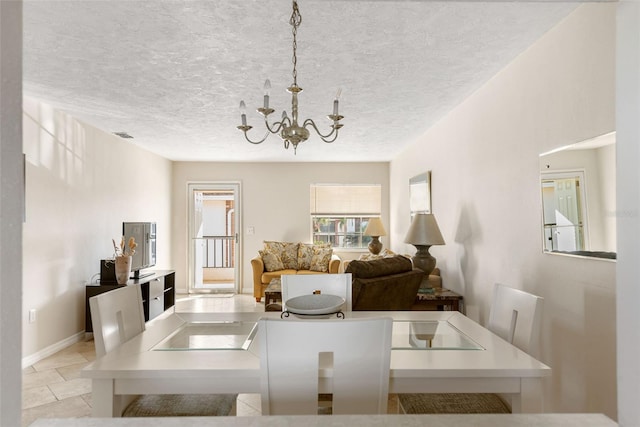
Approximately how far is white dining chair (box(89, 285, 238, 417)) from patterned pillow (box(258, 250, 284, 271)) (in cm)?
441

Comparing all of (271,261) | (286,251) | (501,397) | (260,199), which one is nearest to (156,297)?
(271,261)

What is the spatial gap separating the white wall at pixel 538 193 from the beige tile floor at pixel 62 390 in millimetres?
1166

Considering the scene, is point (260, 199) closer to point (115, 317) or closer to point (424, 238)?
→ point (424, 238)

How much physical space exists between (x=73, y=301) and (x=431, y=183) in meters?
4.20

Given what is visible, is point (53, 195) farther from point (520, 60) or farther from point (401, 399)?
point (520, 60)

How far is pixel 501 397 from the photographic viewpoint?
1777mm

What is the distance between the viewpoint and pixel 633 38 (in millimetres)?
852

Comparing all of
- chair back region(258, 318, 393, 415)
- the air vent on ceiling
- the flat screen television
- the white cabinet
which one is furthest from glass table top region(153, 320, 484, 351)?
the air vent on ceiling

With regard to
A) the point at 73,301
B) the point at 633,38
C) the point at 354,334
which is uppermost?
the point at 633,38

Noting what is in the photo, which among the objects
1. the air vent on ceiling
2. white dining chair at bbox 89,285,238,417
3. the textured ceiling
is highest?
the textured ceiling

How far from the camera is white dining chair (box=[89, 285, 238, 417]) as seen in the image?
1.71m

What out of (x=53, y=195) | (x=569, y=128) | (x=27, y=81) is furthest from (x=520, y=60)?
(x=53, y=195)

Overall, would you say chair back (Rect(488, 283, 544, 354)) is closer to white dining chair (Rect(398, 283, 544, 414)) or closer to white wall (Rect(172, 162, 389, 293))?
white dining chair (Rect(398, 283, 544, 414))

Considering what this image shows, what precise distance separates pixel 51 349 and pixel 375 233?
15.4 ft
